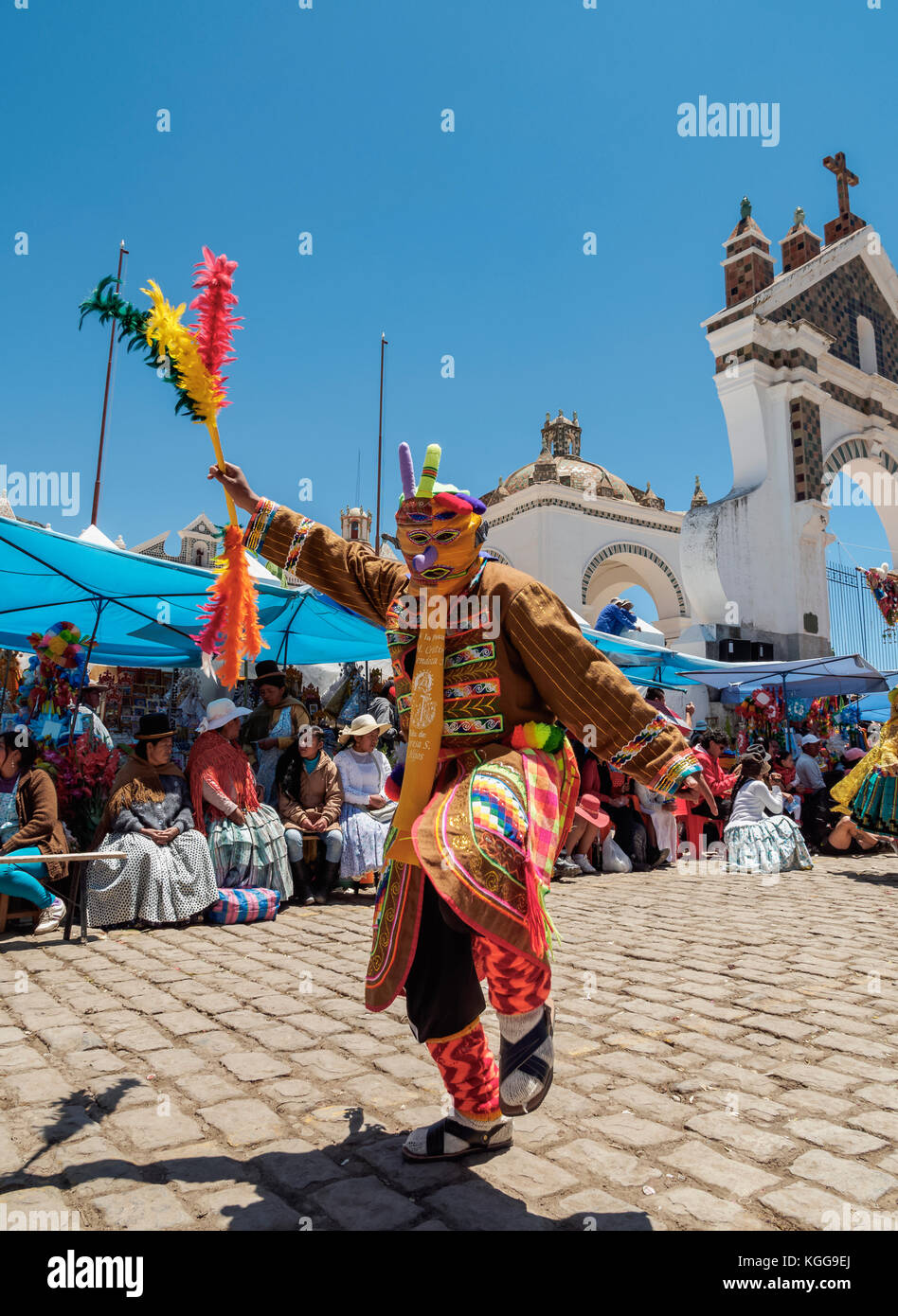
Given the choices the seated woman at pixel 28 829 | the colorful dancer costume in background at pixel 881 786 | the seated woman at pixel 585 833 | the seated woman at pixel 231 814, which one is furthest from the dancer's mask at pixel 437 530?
the colorful dancer costume in background at pixel 881 786

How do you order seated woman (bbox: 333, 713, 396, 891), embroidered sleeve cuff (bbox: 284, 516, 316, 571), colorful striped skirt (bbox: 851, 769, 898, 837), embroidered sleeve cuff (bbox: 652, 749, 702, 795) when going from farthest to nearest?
colorful striped skirt (bbox: 851, 769, 898, 837)
seated woman (bbox: 333, 713, 396, 891)
embroidered sleeve cuff (bbox: 284, 516, 316, 571)
embroidered sleeve cuff (bbox: 652, 749, 702, 795)

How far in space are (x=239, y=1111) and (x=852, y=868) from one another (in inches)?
336

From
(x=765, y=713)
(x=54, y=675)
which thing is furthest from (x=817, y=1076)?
(x=765, y=713)

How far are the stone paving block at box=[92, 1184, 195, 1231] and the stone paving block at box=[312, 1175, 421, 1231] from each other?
0.34m

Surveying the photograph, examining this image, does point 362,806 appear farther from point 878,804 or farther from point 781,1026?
point 878,804

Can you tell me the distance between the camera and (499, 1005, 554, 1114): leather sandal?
7.29ft

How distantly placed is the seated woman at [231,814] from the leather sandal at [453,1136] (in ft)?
13.8

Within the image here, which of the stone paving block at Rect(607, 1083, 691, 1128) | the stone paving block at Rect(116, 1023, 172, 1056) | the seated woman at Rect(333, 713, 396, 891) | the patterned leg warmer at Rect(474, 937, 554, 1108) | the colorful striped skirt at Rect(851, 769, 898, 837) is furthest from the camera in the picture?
the colorful striped skirt at Rect(851, 769, 898, 837)

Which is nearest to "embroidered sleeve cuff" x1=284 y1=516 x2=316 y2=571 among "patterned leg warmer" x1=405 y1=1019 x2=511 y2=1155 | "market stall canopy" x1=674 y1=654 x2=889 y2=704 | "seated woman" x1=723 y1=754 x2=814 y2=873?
"patterned leg warmer" x1=405 y1=1019 x2=511 y2=1155

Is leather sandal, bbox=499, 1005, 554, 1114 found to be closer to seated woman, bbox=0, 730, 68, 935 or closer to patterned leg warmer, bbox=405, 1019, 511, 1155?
patterned leg warmer, bbox=405, 1019, 511, 1155

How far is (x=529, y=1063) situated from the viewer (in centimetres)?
225

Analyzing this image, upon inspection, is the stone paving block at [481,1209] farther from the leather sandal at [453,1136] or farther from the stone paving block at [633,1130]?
the stone paving block at [633,1130]

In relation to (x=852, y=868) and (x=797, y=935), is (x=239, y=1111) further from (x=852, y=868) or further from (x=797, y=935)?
(x=852, y=868)

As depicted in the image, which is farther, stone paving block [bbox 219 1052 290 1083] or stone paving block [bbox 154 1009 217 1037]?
stone paving block [bbox 154 1009 217 1037]
